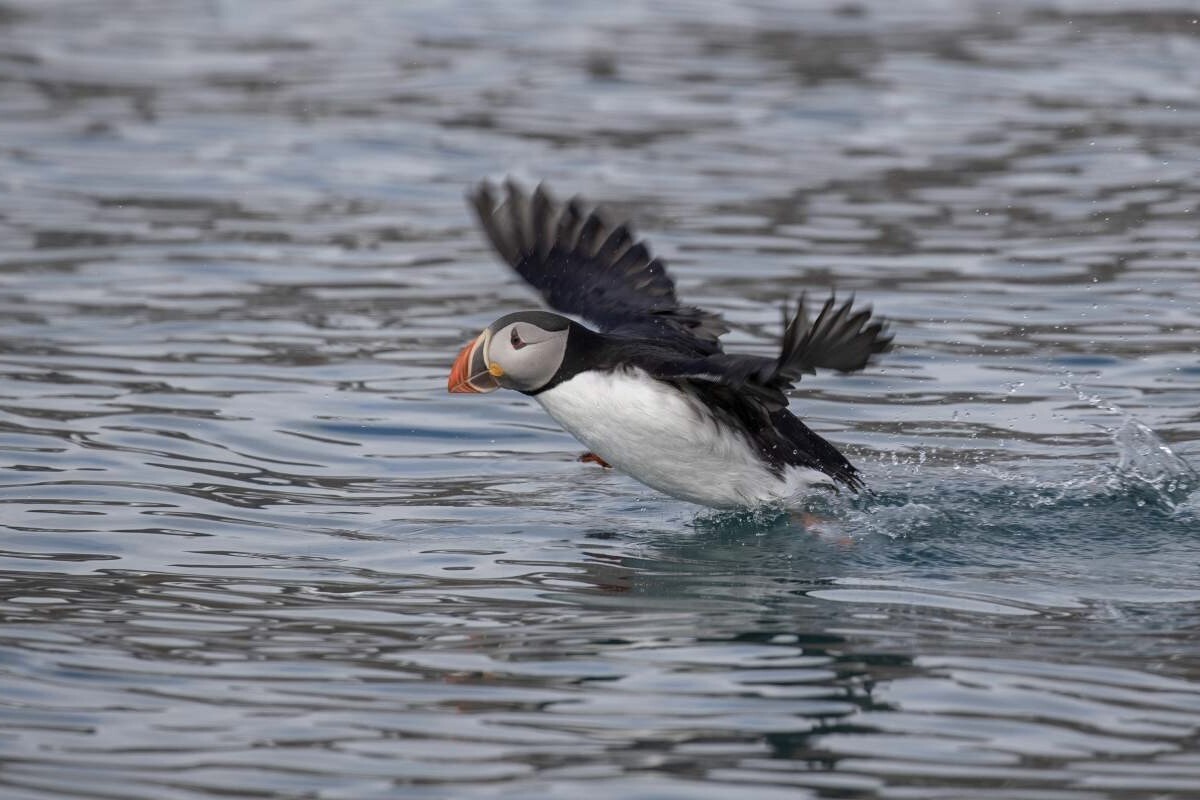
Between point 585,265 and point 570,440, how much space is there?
110cm

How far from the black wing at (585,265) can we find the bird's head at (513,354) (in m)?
0.84

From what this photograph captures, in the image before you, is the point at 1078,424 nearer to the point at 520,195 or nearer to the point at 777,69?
the point at 520,195

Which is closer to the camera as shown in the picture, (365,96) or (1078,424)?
(1078,424)

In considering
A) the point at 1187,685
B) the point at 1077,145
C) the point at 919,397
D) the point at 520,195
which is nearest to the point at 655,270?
the point at 520,195

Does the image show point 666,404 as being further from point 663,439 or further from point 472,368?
point 472,368

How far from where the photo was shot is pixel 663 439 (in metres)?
6.53

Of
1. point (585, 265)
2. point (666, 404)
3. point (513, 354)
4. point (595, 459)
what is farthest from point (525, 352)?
point (585, 265)

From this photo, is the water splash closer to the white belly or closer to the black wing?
the white belly

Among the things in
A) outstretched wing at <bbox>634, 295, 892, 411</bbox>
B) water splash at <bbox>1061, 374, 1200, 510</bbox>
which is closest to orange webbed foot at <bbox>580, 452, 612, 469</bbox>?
outstretched wing at <bbox>634, 295, 892, 411</bbox>

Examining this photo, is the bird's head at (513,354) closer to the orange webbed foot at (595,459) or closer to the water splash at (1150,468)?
the orange webbed foot at (595,459)

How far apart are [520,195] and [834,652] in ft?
9.23

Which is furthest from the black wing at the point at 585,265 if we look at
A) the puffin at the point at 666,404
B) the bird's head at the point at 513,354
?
the bird's head at the point at 513,354

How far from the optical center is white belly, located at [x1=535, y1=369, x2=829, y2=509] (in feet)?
21.2

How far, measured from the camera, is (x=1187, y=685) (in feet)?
16.5
